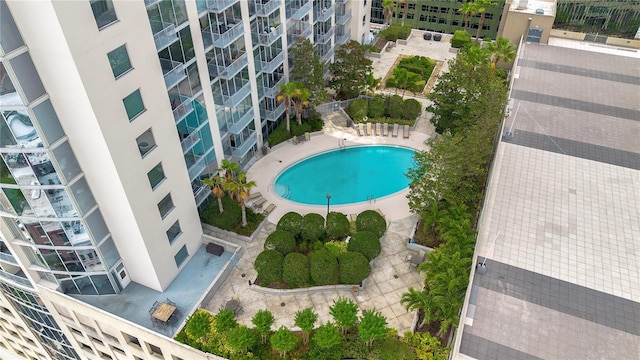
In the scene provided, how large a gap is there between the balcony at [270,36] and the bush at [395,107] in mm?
16587

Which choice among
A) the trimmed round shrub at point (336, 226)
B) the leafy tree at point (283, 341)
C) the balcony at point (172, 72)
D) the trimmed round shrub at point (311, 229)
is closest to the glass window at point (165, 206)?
the balcony at point (172, 72)

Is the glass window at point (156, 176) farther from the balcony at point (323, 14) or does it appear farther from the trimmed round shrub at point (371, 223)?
the balcony at point (323, 14)

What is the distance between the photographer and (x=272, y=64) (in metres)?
47.7

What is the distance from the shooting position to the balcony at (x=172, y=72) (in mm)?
32247

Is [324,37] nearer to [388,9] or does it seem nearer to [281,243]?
[388,9]

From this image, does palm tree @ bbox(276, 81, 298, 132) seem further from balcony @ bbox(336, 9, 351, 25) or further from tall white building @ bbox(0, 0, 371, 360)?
balcony @ bbox(336, 9, 351, 25)

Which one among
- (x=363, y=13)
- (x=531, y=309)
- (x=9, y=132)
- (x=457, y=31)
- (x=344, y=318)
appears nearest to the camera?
(x=9, y=132)

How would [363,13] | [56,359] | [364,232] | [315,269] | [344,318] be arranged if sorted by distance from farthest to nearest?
[363,13] → [56,359] → [364,232] → [315,269] → [344,318]

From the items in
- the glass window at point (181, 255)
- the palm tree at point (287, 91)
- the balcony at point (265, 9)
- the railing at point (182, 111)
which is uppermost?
the balcony at point (265, 9)

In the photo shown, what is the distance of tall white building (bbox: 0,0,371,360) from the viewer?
79.5 ft

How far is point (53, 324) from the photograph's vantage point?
120 feet

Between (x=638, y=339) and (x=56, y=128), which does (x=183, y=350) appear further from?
(x=638, y=339)

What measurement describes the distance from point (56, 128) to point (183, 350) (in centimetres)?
1667

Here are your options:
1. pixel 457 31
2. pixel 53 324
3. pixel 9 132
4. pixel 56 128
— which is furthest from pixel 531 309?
pixel 457 31
